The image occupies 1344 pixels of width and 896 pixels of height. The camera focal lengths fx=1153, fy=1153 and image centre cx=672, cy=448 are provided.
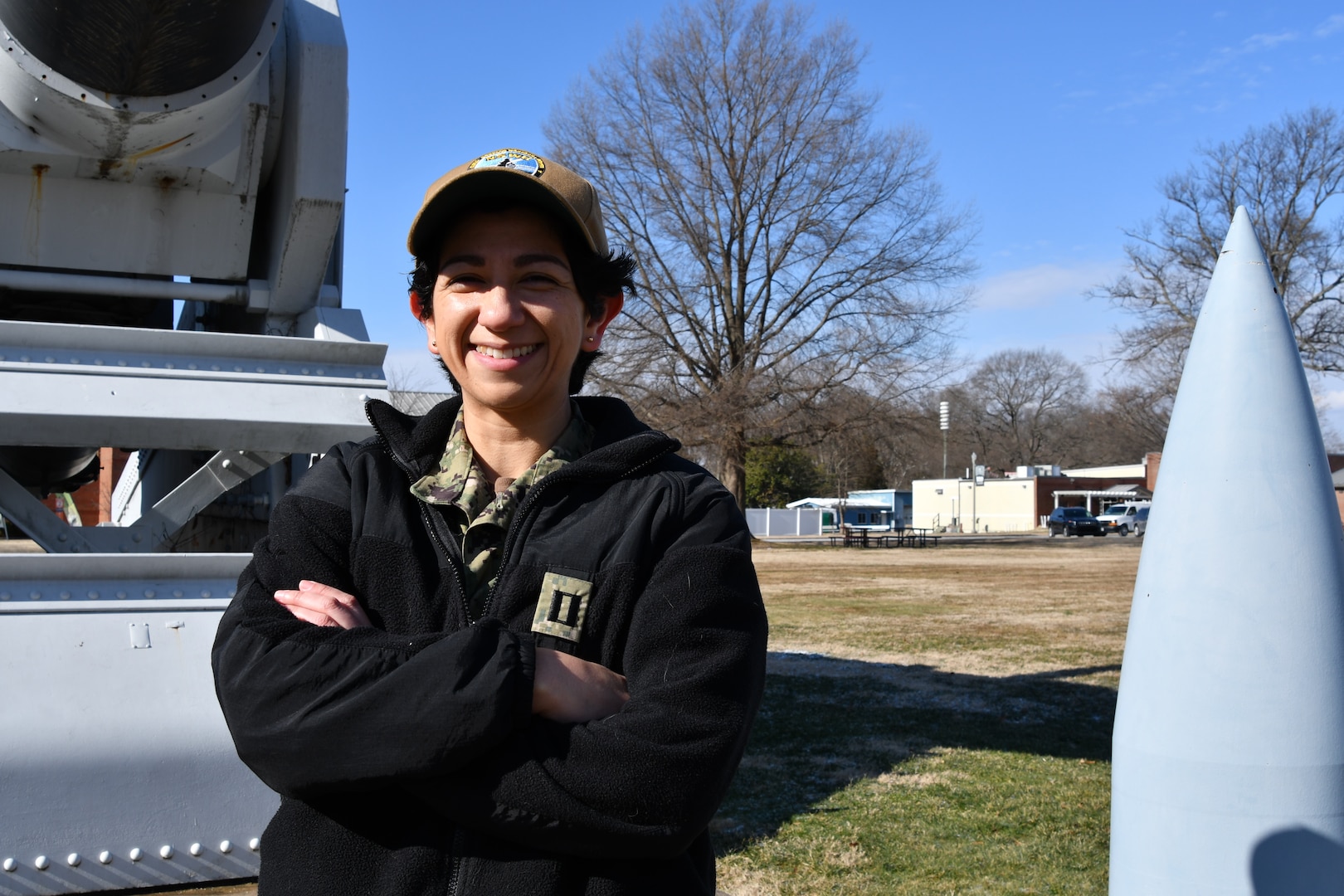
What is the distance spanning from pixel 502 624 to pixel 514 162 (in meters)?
0.60

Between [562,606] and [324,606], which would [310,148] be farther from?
[562,606]

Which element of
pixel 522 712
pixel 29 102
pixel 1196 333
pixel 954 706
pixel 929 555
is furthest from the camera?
pixel 929 555

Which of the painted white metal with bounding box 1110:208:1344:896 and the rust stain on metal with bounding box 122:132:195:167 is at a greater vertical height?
the rust stain on metal with bounding box 122:132:195:167

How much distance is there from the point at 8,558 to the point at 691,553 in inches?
79.0

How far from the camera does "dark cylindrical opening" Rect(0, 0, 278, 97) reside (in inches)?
122

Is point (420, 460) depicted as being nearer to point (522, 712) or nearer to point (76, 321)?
point (522, 712)

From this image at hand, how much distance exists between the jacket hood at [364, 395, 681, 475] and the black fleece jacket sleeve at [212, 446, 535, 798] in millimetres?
266

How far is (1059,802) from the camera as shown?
482 cm

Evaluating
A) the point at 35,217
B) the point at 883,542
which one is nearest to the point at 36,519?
the point at 35,217

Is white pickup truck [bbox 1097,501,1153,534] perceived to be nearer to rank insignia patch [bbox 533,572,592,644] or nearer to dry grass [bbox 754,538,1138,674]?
dry grass [bbox 754,538,1138,674]

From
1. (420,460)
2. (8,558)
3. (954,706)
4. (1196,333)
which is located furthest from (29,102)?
(954,706)

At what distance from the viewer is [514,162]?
4.98 ft

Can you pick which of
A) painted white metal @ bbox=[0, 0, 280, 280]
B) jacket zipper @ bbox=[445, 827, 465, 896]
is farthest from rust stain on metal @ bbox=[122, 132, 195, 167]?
jacket zipper @ bbox=[445, 827, 465, 896]

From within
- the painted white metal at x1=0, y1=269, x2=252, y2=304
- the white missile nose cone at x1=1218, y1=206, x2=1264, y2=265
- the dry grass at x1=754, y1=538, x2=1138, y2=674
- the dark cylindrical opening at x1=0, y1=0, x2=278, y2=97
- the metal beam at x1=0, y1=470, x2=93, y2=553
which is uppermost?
the dark cylindrical opening at x1=0, y1=0, x2=278, y2=97
